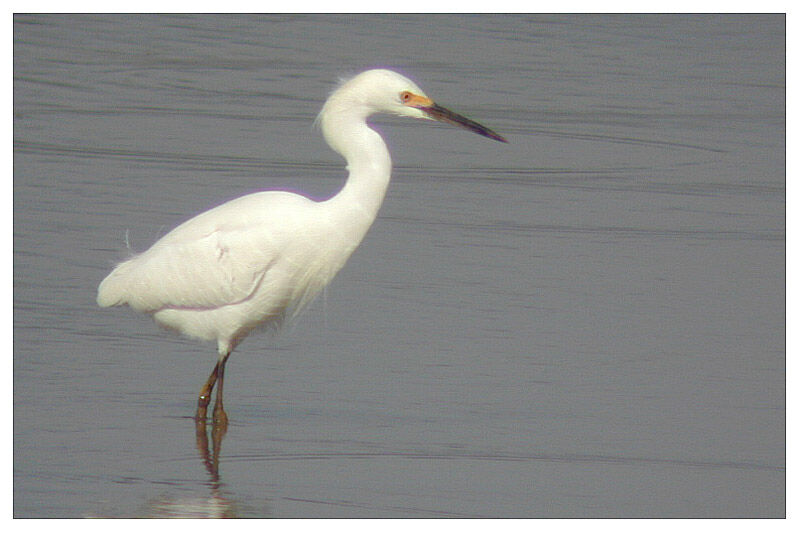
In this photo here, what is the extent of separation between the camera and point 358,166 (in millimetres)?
6066

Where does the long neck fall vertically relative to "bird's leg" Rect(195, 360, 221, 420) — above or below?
above

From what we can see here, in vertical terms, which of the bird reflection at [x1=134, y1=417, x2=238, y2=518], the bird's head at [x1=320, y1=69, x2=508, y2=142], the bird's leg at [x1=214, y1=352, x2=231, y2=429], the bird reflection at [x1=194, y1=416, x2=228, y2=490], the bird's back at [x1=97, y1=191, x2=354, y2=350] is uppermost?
the bird's head at [x1=320, y1=69, x2=508, y2=142]

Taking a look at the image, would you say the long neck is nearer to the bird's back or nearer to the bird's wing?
the bird's back

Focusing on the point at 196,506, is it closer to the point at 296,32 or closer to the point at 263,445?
the point at 263,445

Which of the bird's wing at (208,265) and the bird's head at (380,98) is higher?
the bird's head at (380,98)

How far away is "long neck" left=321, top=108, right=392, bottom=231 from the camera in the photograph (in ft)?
19.8

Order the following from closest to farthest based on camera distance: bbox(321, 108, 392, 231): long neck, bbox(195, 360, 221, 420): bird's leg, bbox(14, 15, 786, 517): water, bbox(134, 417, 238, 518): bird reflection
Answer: bbox(134, 417, 238, 518): bird reflection → bbox(14, 15, 786, 517): water → bbox(321, 108, 392, 231): long neck → bbox(195, 360, 221, 420): bird's leg

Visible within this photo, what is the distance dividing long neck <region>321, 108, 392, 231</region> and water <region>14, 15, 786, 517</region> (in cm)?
87

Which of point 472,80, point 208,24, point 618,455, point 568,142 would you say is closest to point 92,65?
point 208,24

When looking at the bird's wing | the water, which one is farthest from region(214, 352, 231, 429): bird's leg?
the bird's wing

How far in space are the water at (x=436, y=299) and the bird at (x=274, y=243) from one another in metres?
0.41

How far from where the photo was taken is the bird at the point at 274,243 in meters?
6.08

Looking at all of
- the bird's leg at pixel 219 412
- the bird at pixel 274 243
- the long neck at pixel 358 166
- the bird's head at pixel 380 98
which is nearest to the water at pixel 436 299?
the bird's leg at pixel 219 412

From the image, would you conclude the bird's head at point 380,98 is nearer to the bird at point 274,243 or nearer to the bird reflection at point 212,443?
the bird at point 274,243
